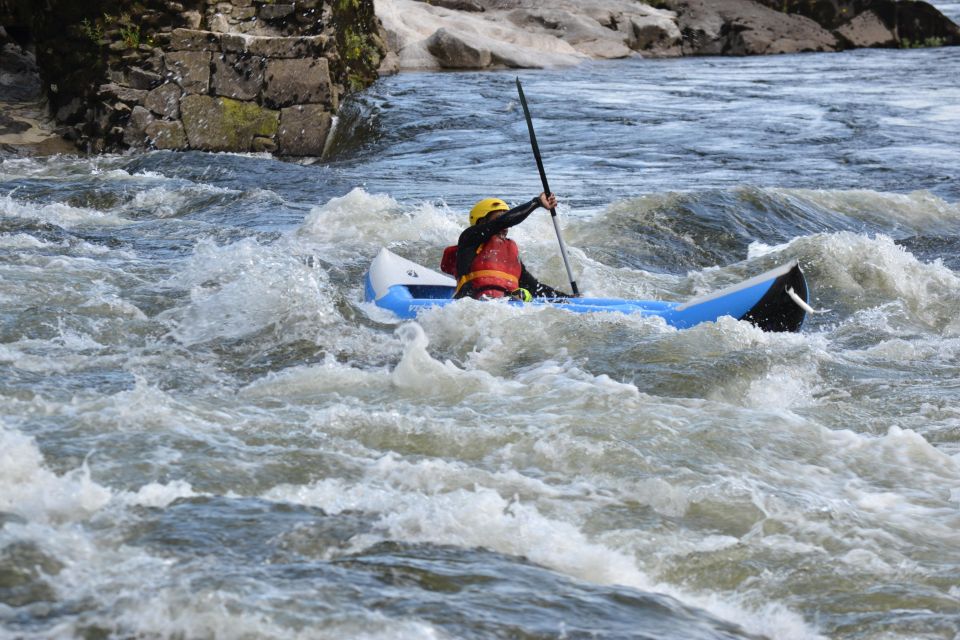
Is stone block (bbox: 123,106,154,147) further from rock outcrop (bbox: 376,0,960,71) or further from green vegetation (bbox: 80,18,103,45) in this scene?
rock outcrop (bbox: 376,0,960,71)

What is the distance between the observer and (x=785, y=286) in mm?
6836

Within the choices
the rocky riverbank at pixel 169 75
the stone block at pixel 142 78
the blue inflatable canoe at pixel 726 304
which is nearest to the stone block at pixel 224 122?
the rocky riverbank at pixel 169 75

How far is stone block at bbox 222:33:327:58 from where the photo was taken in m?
13.3

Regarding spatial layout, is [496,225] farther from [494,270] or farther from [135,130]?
[135,130]

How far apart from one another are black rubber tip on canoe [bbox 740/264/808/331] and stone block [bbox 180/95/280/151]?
8220 mm

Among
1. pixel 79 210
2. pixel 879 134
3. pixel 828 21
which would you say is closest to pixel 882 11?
pixel 828 21

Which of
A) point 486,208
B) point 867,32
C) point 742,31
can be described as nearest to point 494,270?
point 486,208

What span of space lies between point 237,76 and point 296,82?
69 cm

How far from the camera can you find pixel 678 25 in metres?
26.2

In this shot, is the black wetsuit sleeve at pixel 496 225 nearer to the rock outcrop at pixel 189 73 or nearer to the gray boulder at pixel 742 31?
the rock outcrop at pixel 189 73

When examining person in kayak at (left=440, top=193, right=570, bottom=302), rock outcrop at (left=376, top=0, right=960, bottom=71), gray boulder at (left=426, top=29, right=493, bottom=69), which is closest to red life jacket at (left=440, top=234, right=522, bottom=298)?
person in kayak at (left=440, top=193, right=570, bottom=302)

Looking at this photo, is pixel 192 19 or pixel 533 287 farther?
pixel 192 19

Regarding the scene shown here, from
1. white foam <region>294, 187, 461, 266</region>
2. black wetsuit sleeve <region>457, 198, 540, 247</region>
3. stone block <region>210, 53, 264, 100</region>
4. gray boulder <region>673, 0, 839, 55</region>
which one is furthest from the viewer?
gray boulder <region>673, 0, 839, 55</region>

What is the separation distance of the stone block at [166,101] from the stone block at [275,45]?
0.74m
